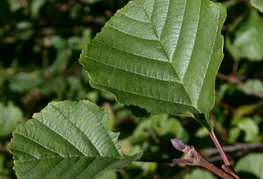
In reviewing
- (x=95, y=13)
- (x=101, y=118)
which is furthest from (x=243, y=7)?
(x=101, y=118)

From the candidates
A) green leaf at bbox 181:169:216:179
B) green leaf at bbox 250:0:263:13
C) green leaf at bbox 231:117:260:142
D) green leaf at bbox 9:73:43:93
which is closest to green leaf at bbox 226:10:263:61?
green leaf at bbox 231:117:260:142

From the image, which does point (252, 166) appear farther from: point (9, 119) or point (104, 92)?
point (9, 119)

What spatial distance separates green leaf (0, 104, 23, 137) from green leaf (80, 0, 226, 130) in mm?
1236

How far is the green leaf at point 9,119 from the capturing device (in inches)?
91.9

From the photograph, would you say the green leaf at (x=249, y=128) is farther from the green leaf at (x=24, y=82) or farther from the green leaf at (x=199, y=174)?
the green leaf at (x=24, y=82)

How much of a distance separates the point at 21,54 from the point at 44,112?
85.2 inches

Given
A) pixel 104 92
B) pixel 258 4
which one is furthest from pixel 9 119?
pixel 258 4

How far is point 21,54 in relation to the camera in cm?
325

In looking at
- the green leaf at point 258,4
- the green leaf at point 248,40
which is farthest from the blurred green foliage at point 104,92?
the green leaf at point 258,4

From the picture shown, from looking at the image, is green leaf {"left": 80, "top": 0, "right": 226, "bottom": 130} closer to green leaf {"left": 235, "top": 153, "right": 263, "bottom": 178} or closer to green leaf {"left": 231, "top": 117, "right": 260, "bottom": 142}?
green leaf {"left": 235, "top": 153, "right": 263, "bottom": 178}

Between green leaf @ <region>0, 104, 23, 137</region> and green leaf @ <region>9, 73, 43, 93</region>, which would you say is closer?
green leaf @ <region>0, 104, 23, 137</region>

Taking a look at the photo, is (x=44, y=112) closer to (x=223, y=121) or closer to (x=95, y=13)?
(x=223, y=121)

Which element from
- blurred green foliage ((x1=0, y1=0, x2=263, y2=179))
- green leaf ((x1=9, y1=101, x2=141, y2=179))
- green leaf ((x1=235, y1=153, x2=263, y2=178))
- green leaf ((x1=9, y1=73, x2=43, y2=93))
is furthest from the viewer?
green leaf ((x1=9, y1=73, x2=43, y2=93))

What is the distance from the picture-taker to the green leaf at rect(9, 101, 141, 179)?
3.65 ft
